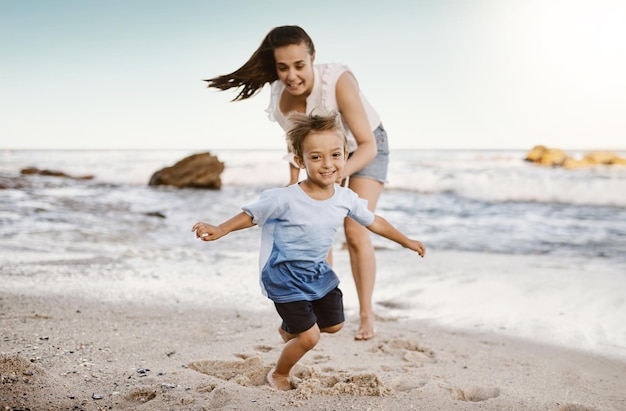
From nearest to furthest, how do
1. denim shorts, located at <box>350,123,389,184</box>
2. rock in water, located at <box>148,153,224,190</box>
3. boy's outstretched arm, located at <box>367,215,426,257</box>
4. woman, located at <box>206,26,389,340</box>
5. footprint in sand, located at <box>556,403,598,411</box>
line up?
footprint in sand, located at <box>556,403,598,411</box> < boy's outstretched arm, located at <box>367,215,426,257</box> < woman, located at <box>206,26,389,340</box> < denim shorts, located at <box>350,123,389,184</box> < rock in water, located at <box>148,153,224,190</box>

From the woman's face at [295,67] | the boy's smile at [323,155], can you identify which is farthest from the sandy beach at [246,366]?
the woman's face at [295,67]

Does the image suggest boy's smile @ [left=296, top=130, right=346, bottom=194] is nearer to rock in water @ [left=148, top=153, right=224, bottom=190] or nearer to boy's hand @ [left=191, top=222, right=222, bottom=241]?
boy's hand @ [left=191, top=222, right=222, bottom=241]

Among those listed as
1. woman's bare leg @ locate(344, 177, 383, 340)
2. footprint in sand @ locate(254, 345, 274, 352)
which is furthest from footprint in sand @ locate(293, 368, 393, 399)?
woman's bare leg @ locate(344, 177, 383, 340)

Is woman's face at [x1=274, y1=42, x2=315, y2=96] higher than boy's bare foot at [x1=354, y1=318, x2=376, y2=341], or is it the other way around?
woman's face at [x1=274, y1=42, x2=315, y2=96]

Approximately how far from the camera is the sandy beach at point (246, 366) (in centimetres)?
228

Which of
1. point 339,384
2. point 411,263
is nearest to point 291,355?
point 339,384

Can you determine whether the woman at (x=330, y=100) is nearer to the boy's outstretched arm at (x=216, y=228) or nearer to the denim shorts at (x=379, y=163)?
the denim shorts at (x=379, y=163)

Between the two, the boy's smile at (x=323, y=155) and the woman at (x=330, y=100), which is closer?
the boy's smile at (x=323, y=155)

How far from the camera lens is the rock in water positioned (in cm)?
1811

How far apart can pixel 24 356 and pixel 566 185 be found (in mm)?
16268

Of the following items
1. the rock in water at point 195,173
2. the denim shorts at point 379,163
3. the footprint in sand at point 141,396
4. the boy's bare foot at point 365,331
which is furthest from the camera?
the rock in water at point 195,173

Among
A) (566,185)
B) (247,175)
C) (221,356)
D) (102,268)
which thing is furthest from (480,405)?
(247,175)

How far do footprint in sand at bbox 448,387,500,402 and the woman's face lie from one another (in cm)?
187

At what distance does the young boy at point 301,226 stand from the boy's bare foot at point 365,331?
3.02 feet
